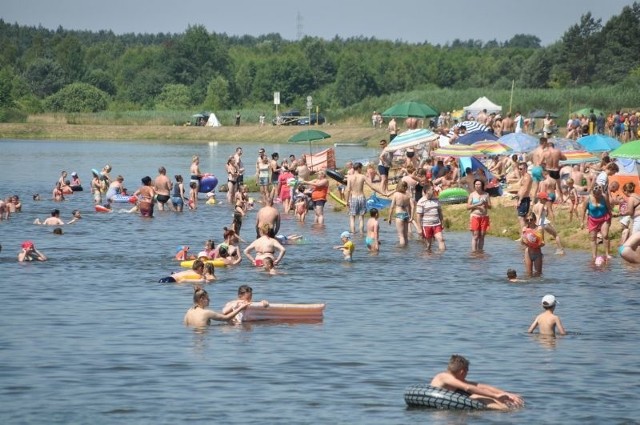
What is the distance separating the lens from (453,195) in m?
35.2

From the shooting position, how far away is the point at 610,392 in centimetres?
1742

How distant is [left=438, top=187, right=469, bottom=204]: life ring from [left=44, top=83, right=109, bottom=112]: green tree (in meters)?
84.2

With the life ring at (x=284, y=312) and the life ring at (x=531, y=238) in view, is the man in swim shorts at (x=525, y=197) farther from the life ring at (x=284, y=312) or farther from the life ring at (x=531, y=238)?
the life ring at (x=284, y=312)

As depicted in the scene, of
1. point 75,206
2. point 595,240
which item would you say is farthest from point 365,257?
point 75,206

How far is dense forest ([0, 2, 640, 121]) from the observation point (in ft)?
350

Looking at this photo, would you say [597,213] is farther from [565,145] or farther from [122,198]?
A: [122,198]

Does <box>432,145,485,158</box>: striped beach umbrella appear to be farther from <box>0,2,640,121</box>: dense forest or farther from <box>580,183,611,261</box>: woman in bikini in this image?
<box>0,2,640,121</box>: dense forest

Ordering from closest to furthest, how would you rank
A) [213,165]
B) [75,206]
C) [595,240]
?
Answer: 1. [595,240]
2. [75,206]
3. [213,165]

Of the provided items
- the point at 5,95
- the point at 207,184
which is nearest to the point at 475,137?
the point at 207,184

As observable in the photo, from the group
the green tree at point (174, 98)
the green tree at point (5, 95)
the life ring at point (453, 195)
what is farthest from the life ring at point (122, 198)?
the green tree at point (174, 98)

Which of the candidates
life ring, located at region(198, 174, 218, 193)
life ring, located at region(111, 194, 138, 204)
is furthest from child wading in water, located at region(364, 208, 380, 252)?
life ring, located at region(198, 174, 218, 193)

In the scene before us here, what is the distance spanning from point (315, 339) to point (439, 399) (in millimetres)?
5093

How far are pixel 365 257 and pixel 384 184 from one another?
30.9ft

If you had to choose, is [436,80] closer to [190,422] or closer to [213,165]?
[213,165]
